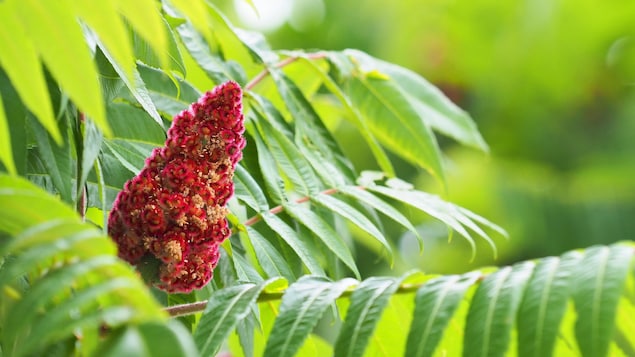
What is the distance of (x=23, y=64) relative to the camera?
1.88ft

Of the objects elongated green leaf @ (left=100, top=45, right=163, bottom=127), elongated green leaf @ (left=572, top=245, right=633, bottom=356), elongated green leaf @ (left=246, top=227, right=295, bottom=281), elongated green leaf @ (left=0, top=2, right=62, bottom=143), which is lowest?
elongated green leaf @ (left=246, top=227, right=295, bottom=281)

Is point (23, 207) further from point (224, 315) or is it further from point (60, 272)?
point (224, 315)

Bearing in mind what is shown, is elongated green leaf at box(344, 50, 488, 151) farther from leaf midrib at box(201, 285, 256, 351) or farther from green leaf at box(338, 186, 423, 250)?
leaf midrib at box(201, 285, 256, 351)

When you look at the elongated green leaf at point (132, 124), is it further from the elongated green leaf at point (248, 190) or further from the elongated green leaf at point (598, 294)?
the elongated green leaf at point (598, 294)

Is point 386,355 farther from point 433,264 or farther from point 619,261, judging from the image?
point 433,264

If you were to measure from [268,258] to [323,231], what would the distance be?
6 centimetres

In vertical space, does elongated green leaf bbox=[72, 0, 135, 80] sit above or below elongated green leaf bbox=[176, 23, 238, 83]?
above

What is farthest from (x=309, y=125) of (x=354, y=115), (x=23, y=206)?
(x=23, y=206)

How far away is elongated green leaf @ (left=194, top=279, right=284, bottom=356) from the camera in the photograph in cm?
70

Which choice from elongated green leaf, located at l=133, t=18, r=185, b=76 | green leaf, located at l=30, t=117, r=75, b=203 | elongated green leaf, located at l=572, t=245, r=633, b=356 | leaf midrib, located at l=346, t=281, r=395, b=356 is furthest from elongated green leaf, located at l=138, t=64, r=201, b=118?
elongated green leaf, located at l=572, t=245, r=633, b=356

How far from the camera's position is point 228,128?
2.66 ft

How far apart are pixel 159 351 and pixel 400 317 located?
0.37m

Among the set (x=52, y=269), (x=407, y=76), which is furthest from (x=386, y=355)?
(x=407, y=76)

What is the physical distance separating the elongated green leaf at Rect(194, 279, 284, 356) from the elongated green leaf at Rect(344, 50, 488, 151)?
22.0 inches
